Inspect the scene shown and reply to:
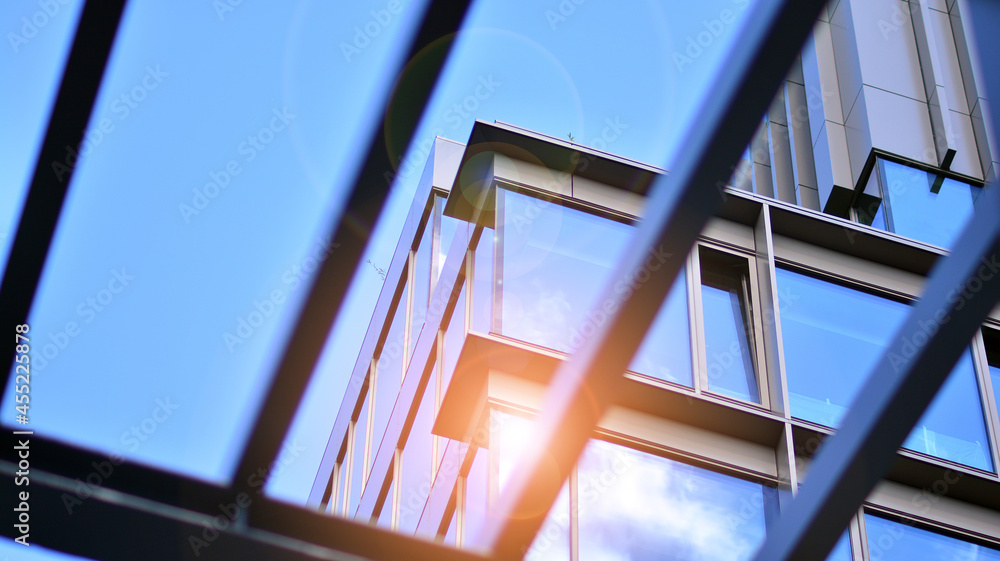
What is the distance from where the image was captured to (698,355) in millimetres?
9977

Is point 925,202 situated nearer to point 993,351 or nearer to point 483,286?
point 993,351

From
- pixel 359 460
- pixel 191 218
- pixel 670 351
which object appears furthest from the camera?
pixel 359 460

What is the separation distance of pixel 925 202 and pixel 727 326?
417 cm

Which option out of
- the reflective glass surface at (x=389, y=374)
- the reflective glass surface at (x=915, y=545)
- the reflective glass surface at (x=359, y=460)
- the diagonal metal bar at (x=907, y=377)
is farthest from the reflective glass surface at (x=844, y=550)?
the reflective glass surface at (x=359, y=460)

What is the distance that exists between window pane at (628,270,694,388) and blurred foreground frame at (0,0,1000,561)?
22.4ft

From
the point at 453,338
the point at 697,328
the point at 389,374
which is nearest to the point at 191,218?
the point at 453,338

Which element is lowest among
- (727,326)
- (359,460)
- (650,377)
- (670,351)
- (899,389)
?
(899,389)

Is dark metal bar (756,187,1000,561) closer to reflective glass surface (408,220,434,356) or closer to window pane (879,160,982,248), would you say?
reflective glass surface (408,220,434,356)

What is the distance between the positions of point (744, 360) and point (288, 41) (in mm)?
6961

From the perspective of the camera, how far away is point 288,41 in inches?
178

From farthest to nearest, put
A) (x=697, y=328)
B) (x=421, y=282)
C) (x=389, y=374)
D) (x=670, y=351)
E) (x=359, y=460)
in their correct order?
(x=359, y=460), (x=389, y=374), (x=421, y=282), (x=697, y=328), (x=670, y=351)

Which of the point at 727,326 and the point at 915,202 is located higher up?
the point at 915,202

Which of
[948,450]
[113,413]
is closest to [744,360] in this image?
[948,450]

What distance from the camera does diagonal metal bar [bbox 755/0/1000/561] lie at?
2479 millimetres
